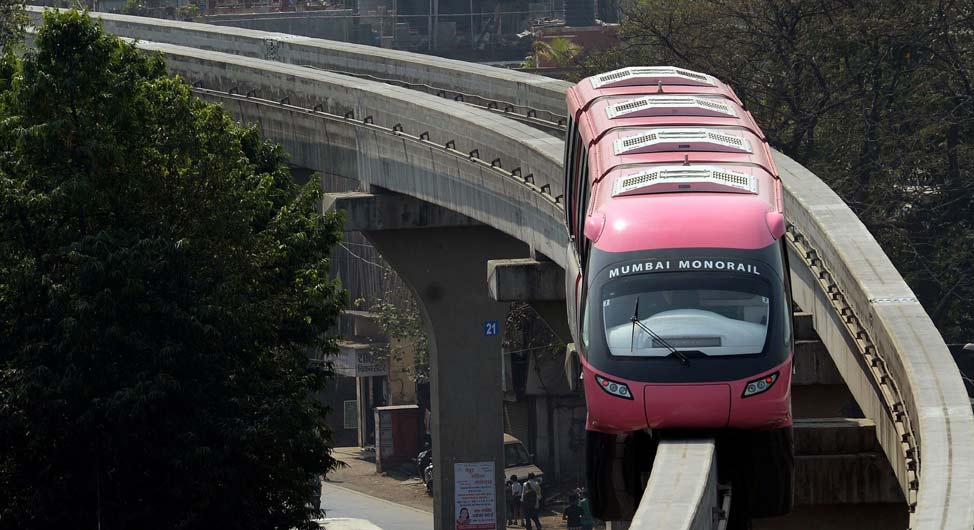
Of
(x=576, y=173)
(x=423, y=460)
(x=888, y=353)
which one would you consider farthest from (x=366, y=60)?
(x=888, y=353)

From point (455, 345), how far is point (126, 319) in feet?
54.9

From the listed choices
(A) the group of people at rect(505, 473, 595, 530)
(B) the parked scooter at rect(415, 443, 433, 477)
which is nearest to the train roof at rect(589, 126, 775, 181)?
(A) the group of people at rect(505, 473, 595, 530)

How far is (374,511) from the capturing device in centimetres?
4641

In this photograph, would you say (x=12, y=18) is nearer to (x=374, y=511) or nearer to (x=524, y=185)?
(x=374, y=511)

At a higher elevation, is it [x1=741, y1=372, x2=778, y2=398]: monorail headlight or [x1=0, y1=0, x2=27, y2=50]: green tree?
[x1=0, y1=0, x2=27, y2=50]: green tree

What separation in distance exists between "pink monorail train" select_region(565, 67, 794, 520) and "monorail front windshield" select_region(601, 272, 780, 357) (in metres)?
0.01

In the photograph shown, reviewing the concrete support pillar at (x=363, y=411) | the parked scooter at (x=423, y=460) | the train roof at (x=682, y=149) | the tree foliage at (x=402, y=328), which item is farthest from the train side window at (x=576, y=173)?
the concrete support pillar at (x=363, y=411)

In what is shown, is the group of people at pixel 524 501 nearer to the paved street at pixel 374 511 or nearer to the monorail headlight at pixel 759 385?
the paved street at pixel 374 511

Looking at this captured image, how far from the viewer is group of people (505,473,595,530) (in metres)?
42.5

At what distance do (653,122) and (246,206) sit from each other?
5.68 meters

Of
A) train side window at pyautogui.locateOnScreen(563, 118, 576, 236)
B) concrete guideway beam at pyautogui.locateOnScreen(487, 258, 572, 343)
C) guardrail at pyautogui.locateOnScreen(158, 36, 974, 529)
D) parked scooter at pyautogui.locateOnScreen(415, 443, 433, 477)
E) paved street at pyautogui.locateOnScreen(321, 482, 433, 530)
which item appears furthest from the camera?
parked scooter at pyautogui.locateOnScreen(415, 443, 433, 477)

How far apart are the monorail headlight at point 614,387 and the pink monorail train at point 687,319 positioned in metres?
0.01

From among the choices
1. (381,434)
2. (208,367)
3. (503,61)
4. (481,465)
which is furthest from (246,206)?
(503,61)

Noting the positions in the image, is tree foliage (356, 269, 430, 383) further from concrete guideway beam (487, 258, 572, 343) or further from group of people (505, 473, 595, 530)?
concrete guideway beam (487, 258, 572, 343)
